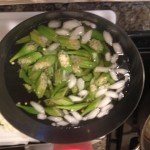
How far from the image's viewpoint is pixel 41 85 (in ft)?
2.77

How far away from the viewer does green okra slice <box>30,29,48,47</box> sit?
33.5 inches

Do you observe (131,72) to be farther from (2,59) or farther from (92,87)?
(2,59)

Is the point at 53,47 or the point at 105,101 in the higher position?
the point at 53,47

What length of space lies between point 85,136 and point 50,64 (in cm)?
20

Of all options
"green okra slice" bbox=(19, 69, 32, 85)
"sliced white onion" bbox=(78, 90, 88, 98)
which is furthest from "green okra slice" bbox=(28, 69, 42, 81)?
"sliced white onion" bbox=(78, 90, 88, 98)

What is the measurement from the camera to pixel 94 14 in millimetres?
875

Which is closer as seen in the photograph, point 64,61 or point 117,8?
point 64,61

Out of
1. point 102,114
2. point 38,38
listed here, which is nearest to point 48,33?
point 38,38

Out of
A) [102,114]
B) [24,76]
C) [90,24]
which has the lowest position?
[102,114]

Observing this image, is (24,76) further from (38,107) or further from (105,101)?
(105,101)

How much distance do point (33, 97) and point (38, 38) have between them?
15 cm

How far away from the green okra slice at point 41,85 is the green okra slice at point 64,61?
5 cm

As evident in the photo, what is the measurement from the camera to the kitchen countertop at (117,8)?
0.92 m

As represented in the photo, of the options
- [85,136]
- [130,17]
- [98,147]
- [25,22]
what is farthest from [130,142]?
[25,22]
